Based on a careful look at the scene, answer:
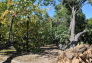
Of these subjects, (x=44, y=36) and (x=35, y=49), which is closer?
(x=35, y=49)

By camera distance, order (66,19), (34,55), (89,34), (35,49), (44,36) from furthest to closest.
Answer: (66,19) < (89,34) < (44,36) < (35,49) < (34,55)

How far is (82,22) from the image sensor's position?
36.9 m

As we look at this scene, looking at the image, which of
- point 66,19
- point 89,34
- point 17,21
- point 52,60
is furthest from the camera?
point 66,19

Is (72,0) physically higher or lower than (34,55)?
higher

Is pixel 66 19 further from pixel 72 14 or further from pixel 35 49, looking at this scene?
pixel 35 49

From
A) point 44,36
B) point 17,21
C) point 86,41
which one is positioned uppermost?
point 17,21

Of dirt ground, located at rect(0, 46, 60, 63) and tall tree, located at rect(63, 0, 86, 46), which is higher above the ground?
tall tree, located at rect(63, 0, 86, 46)

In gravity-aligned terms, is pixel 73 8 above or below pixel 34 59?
above

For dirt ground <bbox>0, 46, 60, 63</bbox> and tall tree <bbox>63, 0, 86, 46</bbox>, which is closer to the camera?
dirt ground <bbox>0, 46, 60, 63</bbox>

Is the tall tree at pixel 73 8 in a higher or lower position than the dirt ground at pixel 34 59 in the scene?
higher

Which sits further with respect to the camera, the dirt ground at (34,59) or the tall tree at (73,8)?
the tall tree at (73,8)

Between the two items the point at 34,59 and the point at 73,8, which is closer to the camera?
the point at 34,59

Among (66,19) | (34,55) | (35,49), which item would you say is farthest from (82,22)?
(34,55)

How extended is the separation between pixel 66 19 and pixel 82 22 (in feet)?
7.67
